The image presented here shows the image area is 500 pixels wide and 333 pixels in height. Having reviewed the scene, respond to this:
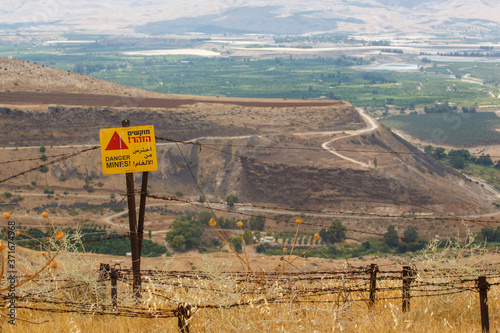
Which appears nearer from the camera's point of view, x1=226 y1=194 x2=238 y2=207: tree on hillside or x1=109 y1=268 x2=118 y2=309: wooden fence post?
x1=109 y1=268 x2=118 y2=309: wooden fence post

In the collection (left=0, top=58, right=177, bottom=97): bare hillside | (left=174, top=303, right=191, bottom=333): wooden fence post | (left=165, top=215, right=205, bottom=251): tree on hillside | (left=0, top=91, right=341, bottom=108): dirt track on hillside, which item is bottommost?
(left=165, top=215, right=205, bottom=251): tree on hillside

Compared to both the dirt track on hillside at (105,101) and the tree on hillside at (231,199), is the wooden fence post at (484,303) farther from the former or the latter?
the dirt track on hillside at (105,101)

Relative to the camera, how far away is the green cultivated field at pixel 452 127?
83125mm

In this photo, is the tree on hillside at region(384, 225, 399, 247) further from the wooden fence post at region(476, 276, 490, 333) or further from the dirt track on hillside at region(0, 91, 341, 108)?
the wooden fence post at region(476, 276, 490, 333)

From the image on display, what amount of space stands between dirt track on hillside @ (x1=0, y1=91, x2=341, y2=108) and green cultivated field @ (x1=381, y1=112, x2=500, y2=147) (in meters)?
30.1

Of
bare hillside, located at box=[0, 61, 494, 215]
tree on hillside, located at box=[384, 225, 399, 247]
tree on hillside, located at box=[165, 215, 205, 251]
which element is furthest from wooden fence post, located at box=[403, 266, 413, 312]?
tree on hillside, located at box=[384, 225, 399, 247]

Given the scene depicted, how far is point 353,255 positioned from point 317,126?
2268 centimetres

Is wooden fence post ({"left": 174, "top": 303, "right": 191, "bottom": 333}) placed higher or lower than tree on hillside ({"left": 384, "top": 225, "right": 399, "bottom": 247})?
higher

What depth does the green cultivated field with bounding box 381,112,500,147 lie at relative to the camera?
3273 inches

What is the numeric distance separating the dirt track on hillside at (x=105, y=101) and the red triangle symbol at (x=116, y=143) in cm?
4848

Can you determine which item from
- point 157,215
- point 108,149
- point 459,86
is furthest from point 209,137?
point 459,86

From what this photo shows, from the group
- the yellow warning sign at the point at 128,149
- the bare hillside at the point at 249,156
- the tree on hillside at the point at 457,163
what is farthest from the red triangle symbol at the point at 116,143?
the tree on hillside at the point at 457,163

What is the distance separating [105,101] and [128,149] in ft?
166

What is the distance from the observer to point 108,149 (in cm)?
850
